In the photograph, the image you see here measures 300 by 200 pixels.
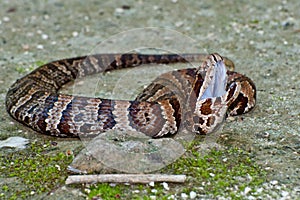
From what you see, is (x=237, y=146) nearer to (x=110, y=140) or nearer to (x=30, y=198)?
(x=110, y=140)

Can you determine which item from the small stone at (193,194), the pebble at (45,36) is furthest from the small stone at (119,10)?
the small stone at (193,194)

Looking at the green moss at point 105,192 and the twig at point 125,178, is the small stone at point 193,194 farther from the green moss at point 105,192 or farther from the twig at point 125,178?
the green moss at point 105,192

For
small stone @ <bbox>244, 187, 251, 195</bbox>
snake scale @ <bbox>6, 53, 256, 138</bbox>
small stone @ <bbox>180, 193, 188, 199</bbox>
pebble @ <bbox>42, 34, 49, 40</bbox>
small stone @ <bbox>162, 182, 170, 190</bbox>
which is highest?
pebble @ <bbox>42, 34, 49, 40</bbox>

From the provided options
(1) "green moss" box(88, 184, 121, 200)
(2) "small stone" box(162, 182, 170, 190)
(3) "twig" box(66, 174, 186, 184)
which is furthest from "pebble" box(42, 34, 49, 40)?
(2) "small stone" box(162, 182, 170, 190)

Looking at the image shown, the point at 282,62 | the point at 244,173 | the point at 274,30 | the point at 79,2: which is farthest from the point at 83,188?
the point at 79,2

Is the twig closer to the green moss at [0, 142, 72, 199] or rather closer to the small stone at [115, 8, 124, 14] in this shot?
the green moss at [0, 142, 72, 199]

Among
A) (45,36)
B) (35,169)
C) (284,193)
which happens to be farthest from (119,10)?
(284,193)

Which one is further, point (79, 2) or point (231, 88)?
point (79, 2)

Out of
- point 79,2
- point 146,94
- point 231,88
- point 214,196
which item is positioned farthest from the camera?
point 79,2
